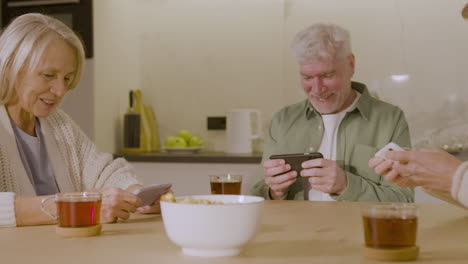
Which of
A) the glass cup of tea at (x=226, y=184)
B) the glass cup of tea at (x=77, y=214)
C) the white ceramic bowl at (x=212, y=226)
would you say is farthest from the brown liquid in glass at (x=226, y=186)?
the white ceramic bowl at (x=212, y=226)

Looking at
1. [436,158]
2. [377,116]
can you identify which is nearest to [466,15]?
[436,158]

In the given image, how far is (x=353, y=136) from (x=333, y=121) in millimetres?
115

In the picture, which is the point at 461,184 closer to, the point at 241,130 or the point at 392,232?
the point at 392,232

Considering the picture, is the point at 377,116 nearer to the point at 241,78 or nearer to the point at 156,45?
the point at 241,78

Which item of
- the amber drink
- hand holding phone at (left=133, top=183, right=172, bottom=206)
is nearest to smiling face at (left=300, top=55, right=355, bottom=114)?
hand holding phone at (left=133, top=183, right=172, bottom=206)

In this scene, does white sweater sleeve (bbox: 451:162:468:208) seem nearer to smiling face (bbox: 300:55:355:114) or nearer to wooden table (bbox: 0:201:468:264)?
wooden table (bbox: 0:201:468:264)

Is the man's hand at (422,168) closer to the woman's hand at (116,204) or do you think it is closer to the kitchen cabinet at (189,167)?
the woman's hand at (116,204)

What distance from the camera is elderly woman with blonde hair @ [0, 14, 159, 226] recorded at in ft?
6.15

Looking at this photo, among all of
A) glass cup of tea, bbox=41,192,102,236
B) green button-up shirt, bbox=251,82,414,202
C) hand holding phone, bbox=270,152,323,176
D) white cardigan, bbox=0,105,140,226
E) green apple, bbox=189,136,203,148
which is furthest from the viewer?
green apple, bbox=189,136,203,148

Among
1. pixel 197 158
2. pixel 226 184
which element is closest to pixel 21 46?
pixel 226 184

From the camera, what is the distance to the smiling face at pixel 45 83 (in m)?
1.91

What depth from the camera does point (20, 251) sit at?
1126mm

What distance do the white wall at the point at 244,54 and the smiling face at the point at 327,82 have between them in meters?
1.21

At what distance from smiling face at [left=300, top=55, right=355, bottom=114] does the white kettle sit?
1.17m
